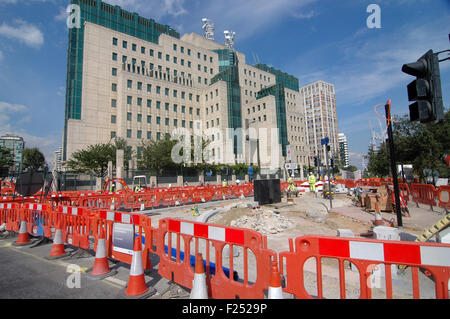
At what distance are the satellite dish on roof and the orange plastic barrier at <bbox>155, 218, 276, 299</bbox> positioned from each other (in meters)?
9.63

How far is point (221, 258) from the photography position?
10.2 ft

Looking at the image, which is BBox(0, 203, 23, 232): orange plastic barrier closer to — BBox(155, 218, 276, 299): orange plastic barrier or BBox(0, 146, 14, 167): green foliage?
BBox(155, 218, 276, 299): orange plastic barrier

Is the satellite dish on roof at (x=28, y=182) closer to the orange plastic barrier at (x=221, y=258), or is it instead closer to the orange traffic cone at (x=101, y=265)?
the orange traffic cone at (x=101, y=265)

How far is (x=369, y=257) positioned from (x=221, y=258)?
1768 mm

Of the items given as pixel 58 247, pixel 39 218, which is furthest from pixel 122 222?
pixel 39 218

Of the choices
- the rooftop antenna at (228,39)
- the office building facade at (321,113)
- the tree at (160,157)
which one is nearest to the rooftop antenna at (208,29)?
the rooftop antenna at (228,39)

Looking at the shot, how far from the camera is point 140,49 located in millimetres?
52375

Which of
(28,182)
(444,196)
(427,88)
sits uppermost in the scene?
(427,88)

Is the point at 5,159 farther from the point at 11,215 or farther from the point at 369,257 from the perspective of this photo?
the point at 369,257

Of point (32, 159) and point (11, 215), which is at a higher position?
point (32, 159)
